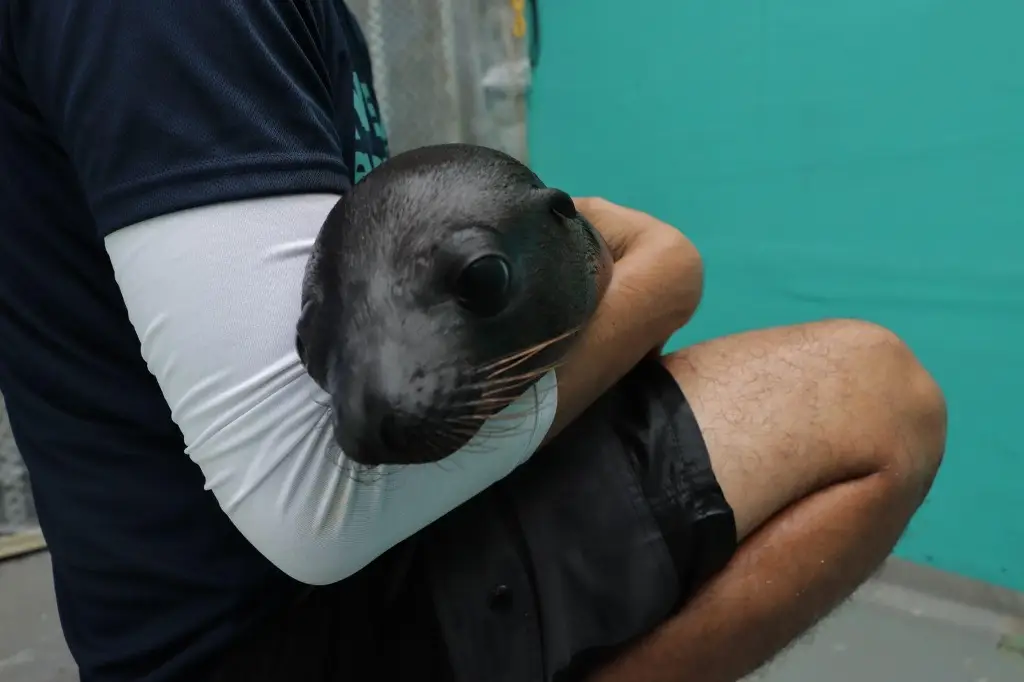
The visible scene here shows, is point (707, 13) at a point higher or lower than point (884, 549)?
higher

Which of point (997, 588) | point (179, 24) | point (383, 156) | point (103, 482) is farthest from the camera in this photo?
point (997, 588)

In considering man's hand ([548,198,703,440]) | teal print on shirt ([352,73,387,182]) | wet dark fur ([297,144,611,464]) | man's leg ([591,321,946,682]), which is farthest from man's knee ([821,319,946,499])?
teal print on shirt ([352,73,387,182])

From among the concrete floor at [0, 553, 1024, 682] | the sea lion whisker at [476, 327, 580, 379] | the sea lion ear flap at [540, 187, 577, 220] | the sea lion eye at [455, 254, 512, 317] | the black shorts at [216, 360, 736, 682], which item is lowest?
the concrete floor at [0, 553, 1024, 682]

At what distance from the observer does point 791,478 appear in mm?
837

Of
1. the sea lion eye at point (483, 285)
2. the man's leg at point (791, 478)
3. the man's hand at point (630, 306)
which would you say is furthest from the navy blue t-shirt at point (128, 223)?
the man's leg at point (791, 478)

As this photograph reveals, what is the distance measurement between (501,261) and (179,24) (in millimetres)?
283

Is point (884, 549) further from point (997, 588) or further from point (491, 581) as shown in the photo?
point (997, 588)

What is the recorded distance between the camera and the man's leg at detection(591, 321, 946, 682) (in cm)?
80

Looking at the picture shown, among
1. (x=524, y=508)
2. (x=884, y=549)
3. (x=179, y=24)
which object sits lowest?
(x=884, y=549)

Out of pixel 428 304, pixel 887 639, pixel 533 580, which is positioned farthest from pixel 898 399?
pixel 887 639

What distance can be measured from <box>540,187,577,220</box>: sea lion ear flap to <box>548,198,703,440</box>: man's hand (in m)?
0.11

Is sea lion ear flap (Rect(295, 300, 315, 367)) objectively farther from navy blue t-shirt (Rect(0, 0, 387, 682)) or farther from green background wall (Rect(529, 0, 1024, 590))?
green background wall (Rect(529, 0, 1024, 590))

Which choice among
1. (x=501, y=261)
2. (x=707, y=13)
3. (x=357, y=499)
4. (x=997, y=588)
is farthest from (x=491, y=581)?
(x=707, y=13)

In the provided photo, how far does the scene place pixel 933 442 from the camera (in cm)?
95
